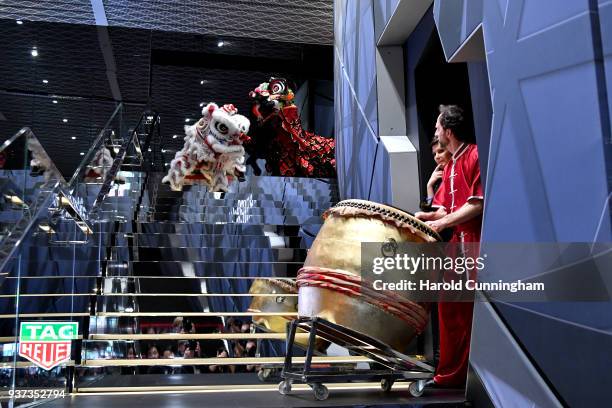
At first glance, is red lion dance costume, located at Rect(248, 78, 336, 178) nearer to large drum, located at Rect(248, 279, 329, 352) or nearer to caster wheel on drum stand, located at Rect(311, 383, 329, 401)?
large drum, located at Rect(248, 279, 329, 352)

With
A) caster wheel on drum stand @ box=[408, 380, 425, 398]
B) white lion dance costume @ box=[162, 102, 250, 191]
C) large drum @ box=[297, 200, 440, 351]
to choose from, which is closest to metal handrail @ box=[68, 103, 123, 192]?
white lion dance costume @ box=[162, 102, 250, 191]

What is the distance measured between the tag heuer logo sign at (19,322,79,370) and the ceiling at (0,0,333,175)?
882 cm

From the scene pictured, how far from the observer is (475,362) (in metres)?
2.99

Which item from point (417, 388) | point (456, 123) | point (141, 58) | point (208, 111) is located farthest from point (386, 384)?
point (141, 58)

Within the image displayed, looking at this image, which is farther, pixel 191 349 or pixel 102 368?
pixel 191 349

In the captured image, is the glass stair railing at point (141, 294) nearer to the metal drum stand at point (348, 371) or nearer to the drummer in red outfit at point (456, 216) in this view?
the metal drum stand at point (348, 371)

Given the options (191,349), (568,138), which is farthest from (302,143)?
(568,138)

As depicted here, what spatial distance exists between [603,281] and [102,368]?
2813mm

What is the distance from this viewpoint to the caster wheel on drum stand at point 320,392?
3086 mm

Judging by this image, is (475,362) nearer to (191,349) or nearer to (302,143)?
(191,349)

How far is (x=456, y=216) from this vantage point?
3.29 m

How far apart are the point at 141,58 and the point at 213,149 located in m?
7.45

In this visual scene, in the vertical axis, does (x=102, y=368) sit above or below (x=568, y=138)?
below

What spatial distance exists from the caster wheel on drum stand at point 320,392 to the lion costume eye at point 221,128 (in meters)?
5.22
